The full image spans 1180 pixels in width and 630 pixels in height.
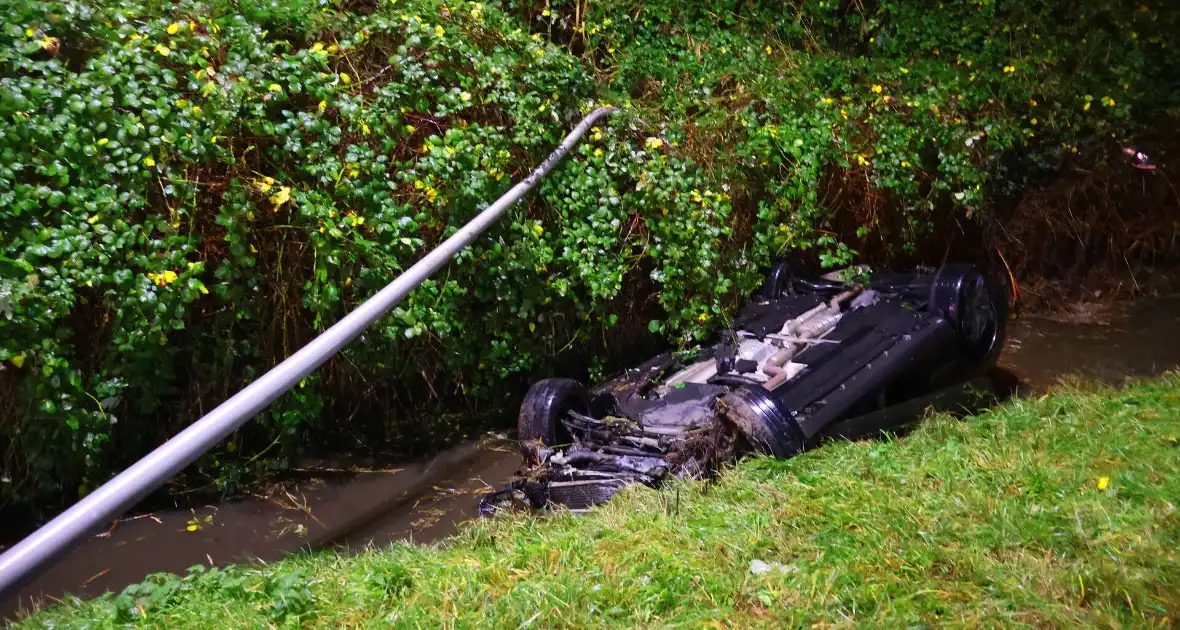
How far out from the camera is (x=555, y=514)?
3678 mm

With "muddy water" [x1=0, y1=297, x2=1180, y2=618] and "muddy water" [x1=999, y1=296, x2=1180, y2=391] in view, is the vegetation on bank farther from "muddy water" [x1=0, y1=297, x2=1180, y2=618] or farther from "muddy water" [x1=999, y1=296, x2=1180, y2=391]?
"muddy water" [x1=999, y1=296, x2=1180, y2=391]

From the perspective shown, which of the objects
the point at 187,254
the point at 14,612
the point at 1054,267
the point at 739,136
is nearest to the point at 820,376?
the point at 739,136

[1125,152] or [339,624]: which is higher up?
[1125,152]

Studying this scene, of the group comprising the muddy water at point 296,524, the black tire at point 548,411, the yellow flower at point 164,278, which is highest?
the yellow flower at point 164,278

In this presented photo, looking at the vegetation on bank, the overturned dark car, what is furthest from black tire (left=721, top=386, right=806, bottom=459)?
the vegetation on bank

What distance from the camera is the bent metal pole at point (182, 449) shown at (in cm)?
245

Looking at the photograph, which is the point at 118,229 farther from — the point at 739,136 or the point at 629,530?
the point at 739,136

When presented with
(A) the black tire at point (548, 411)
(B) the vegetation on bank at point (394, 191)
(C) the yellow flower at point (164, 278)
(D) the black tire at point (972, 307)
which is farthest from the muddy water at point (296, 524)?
(D) the black tire at point (972, 307)

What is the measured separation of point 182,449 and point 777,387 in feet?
9.49

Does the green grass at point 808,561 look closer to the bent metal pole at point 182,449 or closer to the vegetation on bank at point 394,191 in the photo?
the bent metal pole at point 182,449

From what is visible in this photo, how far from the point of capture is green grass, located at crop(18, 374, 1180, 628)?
7.84 feet

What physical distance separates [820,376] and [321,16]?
3.43m

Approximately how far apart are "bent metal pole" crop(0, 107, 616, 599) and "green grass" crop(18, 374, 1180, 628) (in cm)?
35

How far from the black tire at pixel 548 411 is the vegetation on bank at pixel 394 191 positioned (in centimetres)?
74
